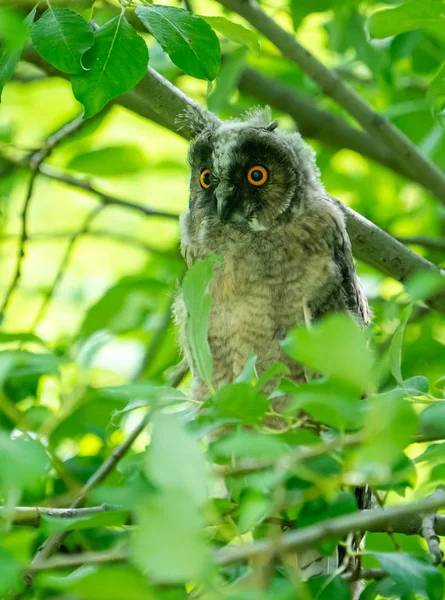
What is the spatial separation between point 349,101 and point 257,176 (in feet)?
2.01

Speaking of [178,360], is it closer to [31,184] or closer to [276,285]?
[276,285]

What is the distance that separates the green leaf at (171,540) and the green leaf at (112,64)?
1.55 metres

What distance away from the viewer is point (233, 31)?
9.32ft

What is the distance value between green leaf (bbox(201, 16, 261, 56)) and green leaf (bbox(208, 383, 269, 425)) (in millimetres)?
1470

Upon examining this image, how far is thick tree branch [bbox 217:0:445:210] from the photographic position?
12.9 ft

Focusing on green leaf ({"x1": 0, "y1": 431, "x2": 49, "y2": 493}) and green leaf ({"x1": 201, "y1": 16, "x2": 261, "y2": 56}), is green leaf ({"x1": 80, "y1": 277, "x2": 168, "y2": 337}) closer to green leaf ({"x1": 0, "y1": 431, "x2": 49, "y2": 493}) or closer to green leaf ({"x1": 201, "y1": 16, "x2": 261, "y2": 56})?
green leaf ({"x1": 201, "y1": 16, "x2": 261, "y2": 56})

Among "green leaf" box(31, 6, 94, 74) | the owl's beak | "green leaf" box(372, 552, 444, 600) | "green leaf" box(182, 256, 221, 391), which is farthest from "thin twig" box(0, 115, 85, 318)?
"green leaf" box(372, 552, 444, 600)

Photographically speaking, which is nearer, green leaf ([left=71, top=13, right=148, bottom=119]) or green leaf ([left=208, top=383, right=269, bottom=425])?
green leaf ([left=208, top=383, right=269, bottom=425])

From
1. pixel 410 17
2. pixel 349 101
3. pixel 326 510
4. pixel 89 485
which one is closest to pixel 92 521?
pixel 326 510

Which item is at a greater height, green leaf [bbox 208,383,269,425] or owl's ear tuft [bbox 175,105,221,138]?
owl's ear tuft [bbox 175,105,221,138]

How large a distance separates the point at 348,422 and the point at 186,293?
0.62 m

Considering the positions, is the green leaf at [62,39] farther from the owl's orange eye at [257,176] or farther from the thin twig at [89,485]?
the owl's orange eye at [257,176]

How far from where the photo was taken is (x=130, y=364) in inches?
216

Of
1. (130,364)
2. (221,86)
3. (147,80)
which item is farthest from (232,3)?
(130,364)
